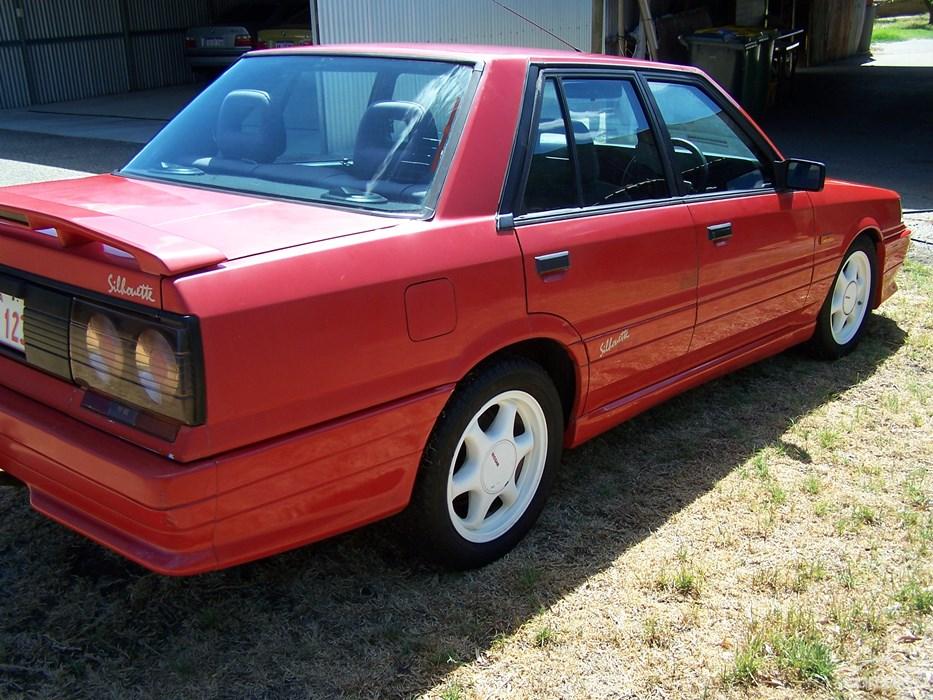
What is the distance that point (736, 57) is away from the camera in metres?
15.4

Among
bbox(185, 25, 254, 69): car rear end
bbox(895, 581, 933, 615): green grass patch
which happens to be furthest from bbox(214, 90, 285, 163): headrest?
bbox(185, 25, 254, 69): car rear end

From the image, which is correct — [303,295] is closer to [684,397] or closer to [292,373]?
[292,373]

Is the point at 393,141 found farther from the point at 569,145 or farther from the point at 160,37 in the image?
the point at 160,37

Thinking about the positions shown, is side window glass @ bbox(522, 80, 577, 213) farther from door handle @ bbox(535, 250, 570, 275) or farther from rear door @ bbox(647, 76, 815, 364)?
rear door @ bbox(647, 76, 815, 364)

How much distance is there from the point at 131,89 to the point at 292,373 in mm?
20715

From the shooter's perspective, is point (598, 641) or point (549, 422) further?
point (549, 422)

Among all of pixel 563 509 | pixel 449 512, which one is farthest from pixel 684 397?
pixel 449 512

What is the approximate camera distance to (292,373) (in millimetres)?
2430

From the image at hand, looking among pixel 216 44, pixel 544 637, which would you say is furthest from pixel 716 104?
pixel 216 44

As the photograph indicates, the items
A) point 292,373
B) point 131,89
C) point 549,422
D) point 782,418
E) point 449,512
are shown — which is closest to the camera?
point 292,373

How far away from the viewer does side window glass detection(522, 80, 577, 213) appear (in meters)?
3.17

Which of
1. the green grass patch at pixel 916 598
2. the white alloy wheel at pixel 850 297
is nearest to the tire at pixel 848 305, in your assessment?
the white alloy wheel at pixel 850 297

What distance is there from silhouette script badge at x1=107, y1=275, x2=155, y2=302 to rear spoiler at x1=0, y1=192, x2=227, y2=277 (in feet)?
0.16

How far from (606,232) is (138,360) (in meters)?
1.66
